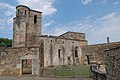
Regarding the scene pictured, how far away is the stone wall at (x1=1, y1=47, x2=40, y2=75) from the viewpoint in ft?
68.8

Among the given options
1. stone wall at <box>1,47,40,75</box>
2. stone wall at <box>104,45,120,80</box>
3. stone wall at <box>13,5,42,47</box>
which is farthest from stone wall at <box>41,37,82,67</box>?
stone wall at <box>104,45,120,80</box>

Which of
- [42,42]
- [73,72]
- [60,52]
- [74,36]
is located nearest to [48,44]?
[42,42]

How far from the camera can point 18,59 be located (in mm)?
21281

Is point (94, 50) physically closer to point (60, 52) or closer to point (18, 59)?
point (60, 52)

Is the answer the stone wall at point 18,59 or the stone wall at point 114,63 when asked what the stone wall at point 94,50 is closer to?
the stone wall at point 18,59

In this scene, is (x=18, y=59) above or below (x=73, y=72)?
above

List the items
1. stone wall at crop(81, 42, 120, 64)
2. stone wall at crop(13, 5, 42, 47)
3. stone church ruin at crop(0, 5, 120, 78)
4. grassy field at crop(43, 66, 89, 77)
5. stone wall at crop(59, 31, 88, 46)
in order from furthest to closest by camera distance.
Result: stone wall at crop(59, 31, 88, 46), stone wall at crop(13, 5, 42, 47), stone wall at crop(81, 42, 120, 64), stone church ruin at crop(0, 5, 120, 78), grassy field at crop(43, 66, 89, 77)

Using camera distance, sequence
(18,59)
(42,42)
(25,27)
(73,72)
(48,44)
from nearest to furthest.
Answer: (73,72) → (18,59) → (42,42) → (48,44) → (25,27)

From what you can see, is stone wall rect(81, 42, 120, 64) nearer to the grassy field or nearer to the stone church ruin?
the stone church ruin

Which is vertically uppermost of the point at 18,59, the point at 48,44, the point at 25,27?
the point at 25,27

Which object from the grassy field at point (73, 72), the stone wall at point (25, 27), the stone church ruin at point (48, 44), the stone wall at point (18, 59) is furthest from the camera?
the stone wall at point (25, 27)

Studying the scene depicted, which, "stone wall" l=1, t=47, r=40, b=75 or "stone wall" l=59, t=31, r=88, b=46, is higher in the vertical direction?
"stone wall" l=59, t=31, r=88, b=46

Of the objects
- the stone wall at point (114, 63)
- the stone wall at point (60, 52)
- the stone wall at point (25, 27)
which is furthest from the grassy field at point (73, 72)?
the stone wall at point (25, 27)

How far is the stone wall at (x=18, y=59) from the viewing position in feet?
68.8
